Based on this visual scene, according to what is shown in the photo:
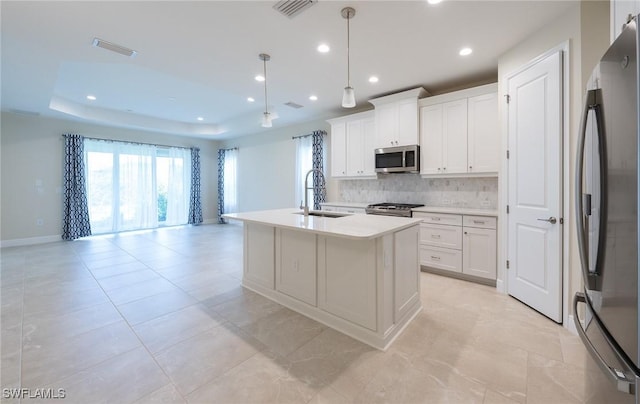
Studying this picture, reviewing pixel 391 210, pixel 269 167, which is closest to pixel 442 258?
pixel 391 210

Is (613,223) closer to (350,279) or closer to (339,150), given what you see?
(350,279)

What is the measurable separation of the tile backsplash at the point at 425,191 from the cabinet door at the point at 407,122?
64 centimetres

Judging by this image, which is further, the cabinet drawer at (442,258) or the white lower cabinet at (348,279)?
the cabinet drawer at (442,258)

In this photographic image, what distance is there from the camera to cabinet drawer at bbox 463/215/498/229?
3.20 m

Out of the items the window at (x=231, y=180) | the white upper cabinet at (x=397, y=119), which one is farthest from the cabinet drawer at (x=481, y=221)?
the window at (x=231, y=180)

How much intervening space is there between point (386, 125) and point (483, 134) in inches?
54.9

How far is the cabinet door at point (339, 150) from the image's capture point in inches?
198

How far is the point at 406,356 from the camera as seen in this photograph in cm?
195

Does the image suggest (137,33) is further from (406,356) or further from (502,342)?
(502,342)

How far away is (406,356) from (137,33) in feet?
12.1

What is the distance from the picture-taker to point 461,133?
3.66m

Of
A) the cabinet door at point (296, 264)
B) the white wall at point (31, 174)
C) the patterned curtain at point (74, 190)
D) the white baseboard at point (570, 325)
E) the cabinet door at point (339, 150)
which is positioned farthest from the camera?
the patterned curtain at point (74, 190)

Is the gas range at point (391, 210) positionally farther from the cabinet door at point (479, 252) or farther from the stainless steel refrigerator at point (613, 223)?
the stainless steel refrigerator at point (613, 223)

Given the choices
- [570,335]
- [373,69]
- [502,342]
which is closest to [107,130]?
[373,69]
